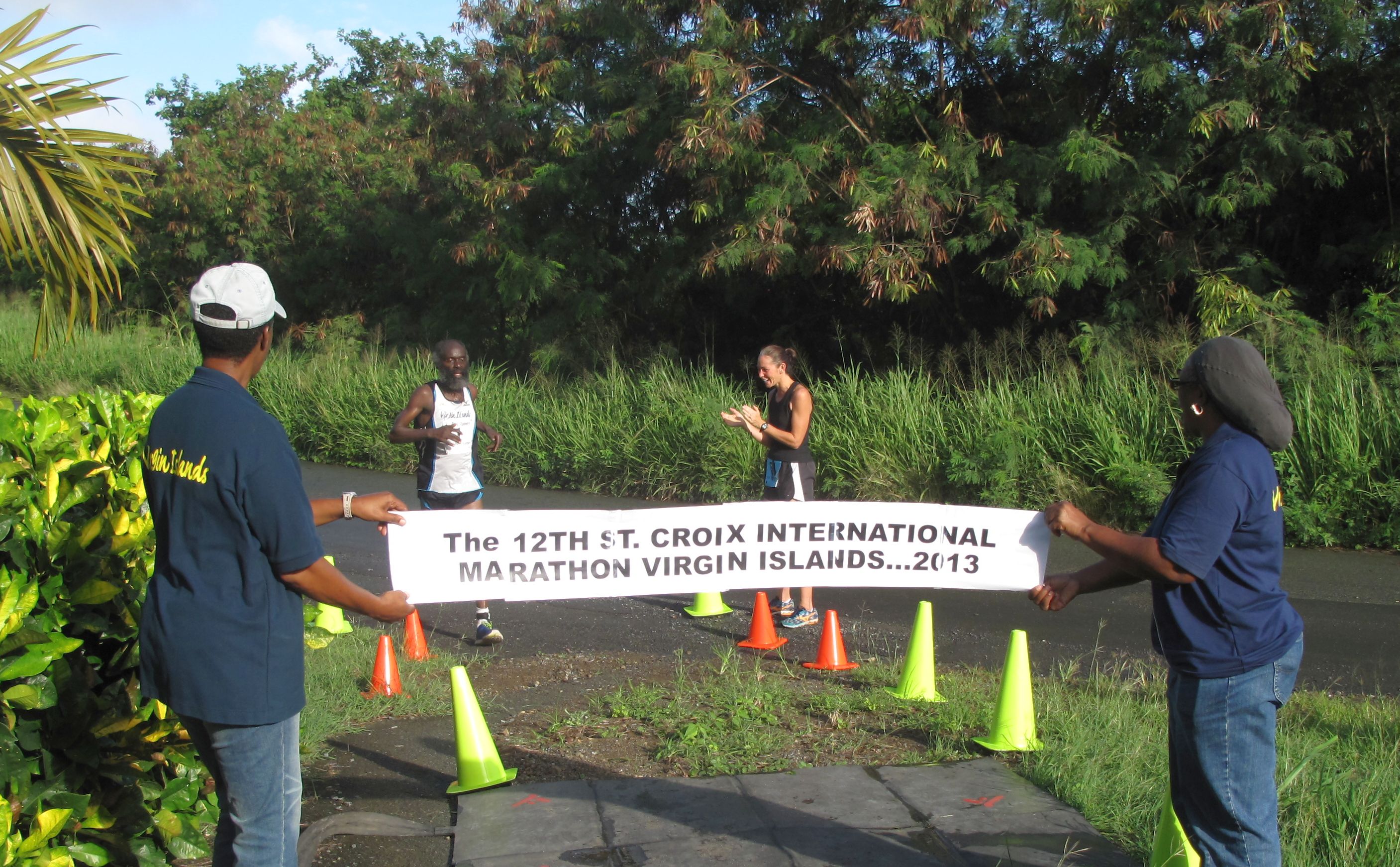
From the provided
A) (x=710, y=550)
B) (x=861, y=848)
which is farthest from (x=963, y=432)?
(x=861, y=848)

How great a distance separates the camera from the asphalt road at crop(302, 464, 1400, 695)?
6703mm

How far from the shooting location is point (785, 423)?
7.18m

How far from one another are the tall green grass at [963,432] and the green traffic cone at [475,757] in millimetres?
7383

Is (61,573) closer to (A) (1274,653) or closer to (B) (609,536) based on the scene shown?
(B) (609,536)

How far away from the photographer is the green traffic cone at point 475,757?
4.39m

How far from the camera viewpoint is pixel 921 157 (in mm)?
13375

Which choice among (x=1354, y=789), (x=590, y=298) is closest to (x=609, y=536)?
(x=1354, y=789)

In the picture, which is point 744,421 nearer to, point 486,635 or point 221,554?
point 486,635

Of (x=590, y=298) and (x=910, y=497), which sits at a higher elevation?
(x=590, y=298)

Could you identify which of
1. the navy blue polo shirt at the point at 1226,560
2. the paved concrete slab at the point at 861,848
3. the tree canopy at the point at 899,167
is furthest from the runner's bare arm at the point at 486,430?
the tree canopy at the point at 899,167

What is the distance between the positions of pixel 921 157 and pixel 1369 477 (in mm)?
5978

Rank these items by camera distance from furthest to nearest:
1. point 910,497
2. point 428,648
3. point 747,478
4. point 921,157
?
point 921,157 < point 747,478 < point 910,497 < point 428,648

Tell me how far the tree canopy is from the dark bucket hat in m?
9.92

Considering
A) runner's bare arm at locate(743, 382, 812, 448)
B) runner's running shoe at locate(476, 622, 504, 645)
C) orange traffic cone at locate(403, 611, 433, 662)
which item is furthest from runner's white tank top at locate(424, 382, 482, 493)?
runner's bare arm at locate(743, 382, 812, 448)
